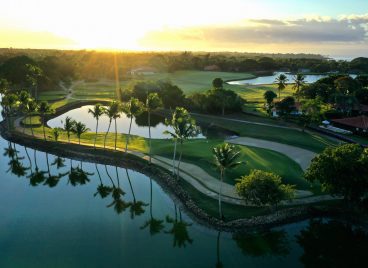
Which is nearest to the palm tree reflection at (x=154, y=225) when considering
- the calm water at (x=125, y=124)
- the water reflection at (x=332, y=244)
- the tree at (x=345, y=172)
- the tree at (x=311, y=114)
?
the water reflection at (x=332, y=244)

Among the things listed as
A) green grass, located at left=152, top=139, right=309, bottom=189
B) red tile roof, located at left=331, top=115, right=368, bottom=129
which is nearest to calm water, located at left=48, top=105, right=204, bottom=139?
green grass, located at left=152, top=139, right=309, bottom=189

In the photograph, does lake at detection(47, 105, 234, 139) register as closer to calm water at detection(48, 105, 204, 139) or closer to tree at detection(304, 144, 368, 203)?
calm water at detection(48, 105, 204, 139)

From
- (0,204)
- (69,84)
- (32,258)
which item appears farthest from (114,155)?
(69,84)

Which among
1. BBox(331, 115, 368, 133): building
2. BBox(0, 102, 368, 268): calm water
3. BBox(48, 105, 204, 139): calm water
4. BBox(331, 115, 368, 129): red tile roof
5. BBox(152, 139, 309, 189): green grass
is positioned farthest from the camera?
BBox(48, 105, 204, 139): calm water

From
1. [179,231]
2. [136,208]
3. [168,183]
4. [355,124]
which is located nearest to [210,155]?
[168,183]

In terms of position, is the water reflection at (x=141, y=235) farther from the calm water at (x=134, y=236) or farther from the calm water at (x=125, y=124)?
the calm water at (x=125, y=124)

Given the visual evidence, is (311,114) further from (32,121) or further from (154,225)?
(32,121)
